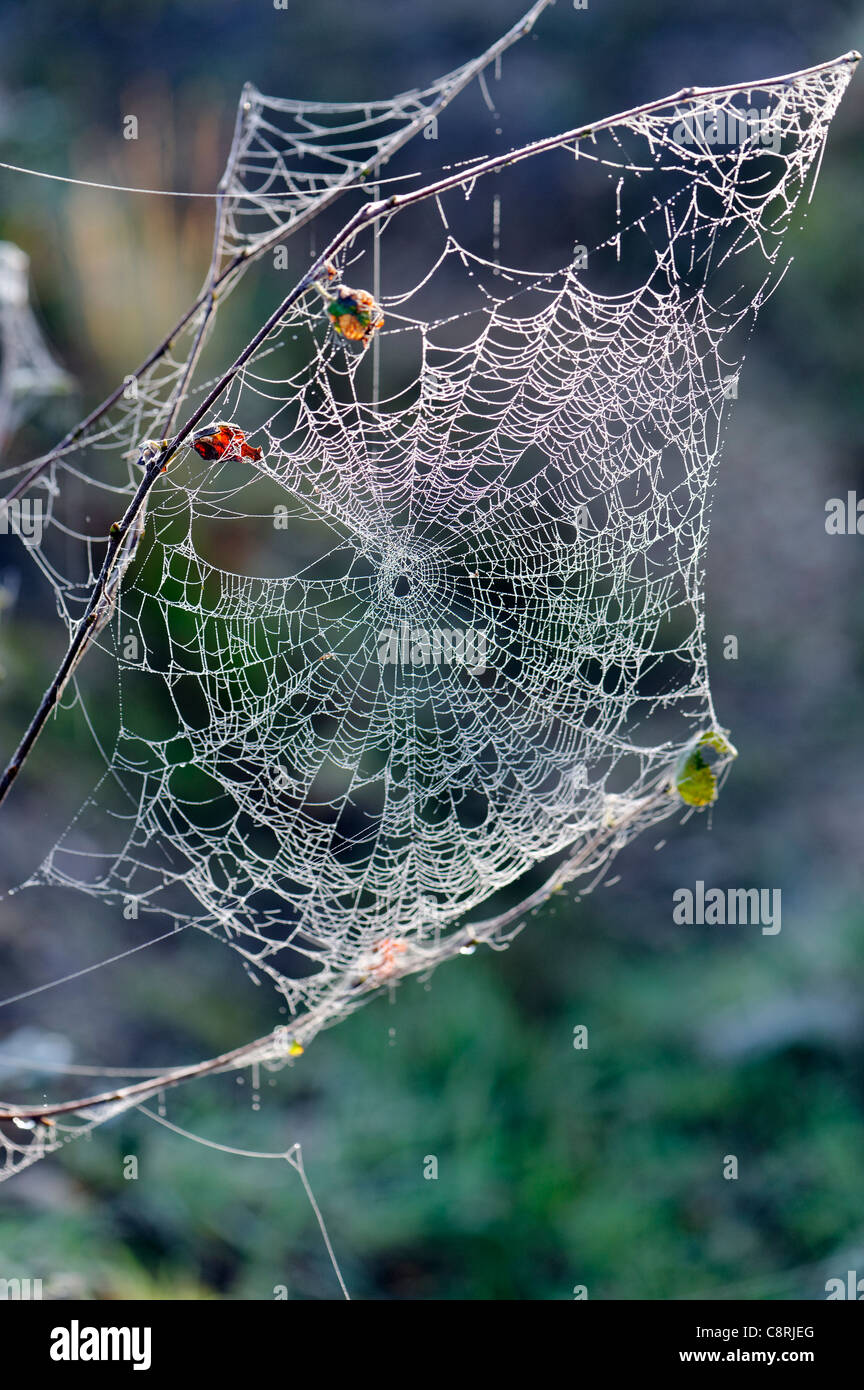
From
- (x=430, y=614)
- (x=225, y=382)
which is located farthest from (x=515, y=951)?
(x=225, y=382)

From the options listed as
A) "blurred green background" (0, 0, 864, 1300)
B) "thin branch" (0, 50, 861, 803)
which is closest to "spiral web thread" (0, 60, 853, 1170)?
"blurred green background" (0, 0, 864, 1300)

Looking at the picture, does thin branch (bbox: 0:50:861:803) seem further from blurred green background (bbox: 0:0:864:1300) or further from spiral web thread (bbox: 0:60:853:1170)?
blurred green background (bbox: 0:0:864:1300)

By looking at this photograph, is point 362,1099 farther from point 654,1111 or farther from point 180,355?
point 180,355

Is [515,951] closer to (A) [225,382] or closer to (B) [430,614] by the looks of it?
(B) [430,614]

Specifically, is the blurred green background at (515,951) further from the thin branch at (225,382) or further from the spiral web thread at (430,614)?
the thin branch at (225,382)

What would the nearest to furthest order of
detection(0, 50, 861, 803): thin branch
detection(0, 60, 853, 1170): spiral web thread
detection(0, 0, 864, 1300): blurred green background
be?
detection(0, 50, 861, 803): thin branch < detection(0, 60, 853, 1170): spiral web thread < detection(0, 0, 864, 1300): blurred green background

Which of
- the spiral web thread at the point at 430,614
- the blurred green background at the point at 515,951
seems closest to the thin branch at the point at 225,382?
the spiral web thread at the point at 430,614
